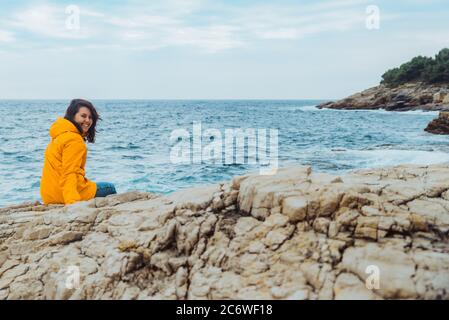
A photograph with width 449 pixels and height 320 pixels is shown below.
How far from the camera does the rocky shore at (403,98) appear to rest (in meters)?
61.5

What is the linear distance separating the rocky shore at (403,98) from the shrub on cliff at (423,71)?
4.52 feet

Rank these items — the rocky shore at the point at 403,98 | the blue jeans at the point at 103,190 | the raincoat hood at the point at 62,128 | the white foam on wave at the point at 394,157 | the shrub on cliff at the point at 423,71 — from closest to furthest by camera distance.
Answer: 1. the raincoat hood at the point at 62,128
2. the blue jeans at the point at 103,190
3. the white foam on wave at the point at 394,157
4. the rocky shore at the point at 403,98
5. the shrub on cliff at the point at 423,71

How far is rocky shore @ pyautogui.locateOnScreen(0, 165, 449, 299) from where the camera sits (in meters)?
3.65

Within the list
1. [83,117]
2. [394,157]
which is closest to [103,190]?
[83,117]

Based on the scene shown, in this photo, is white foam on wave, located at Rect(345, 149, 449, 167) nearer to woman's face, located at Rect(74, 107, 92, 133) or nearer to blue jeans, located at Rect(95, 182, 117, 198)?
blue jeans, located at Rect(95, 182, 117, 198)

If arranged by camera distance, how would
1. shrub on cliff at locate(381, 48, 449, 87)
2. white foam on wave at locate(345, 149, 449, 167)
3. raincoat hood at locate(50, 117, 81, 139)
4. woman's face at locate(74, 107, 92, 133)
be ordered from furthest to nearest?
1. shrub on cliff at locate(381, 48, 449, 87)
2. white foam on wave at locate(345, 149, 449, 167)
3. woman's face at locate(74, 107, 92, 133)
4. raincoat hood at locate(50, 117, 81, 139)

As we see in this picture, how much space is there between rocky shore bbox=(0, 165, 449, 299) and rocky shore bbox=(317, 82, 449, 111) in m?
56.3

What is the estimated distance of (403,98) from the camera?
68812 mm

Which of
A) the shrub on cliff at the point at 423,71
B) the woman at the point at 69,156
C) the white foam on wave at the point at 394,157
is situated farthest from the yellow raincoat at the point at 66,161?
the shrub on cliff at the point at 423,71

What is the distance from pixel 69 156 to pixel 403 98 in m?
70.8

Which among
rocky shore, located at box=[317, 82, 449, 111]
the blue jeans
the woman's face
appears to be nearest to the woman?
the woman's face

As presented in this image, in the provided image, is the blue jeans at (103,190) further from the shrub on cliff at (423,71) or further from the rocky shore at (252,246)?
the shrub on cliff at (423,71)
